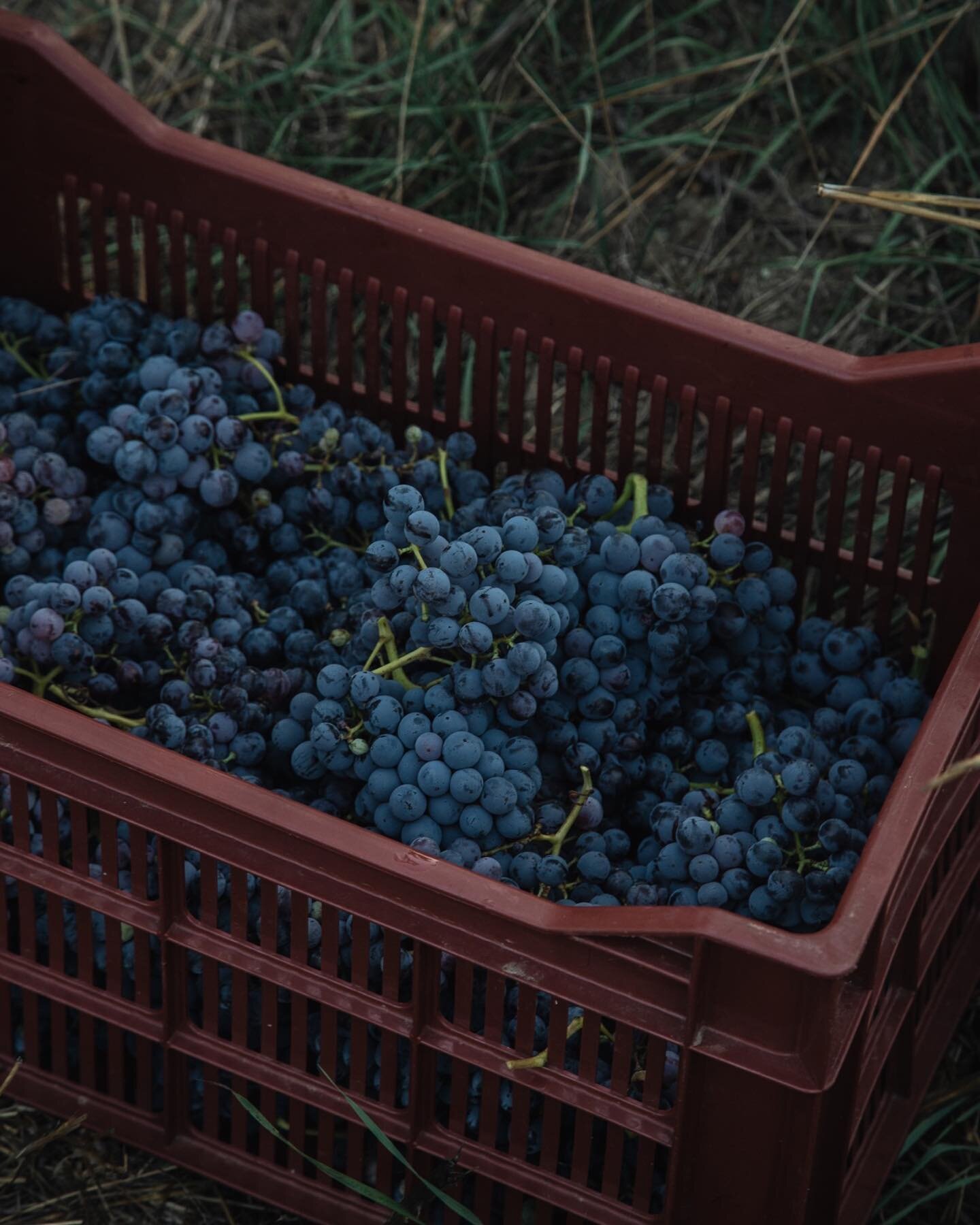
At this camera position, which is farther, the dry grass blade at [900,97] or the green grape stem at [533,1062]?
the dry grass blade at [900,97]

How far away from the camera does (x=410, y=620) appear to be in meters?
1.51

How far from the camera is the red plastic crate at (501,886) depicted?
3.96 ft

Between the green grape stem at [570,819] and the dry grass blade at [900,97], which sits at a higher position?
the dry grass blade at [900,97]

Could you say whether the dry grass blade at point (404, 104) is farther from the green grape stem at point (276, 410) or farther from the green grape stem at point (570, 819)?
the green grape stem at point (570, 819)

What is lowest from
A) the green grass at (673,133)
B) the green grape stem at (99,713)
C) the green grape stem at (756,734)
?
the green grape stem at (99,713)

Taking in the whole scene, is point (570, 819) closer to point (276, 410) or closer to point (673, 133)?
point (276, 410)

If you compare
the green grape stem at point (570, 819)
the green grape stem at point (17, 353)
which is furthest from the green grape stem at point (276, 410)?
the green grape stem at point (570, 819)

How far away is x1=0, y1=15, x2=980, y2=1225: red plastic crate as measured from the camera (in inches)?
47.5

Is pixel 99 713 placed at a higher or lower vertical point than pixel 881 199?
lower

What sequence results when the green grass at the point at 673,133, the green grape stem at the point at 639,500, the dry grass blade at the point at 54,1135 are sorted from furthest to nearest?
the green grass at the point at 673,133 → the green grape stem at the point at 639,500 → the dry grass blade at the point at 54,1135

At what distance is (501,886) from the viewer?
A: 121 centimetres

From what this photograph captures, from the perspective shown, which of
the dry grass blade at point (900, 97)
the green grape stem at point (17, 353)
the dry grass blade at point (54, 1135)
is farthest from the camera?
the dry grass blade at point (900, 97)

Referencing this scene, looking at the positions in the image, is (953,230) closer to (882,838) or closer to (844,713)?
(844,713)

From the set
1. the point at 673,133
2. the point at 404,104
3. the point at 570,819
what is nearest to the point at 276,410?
the point at 570,819
